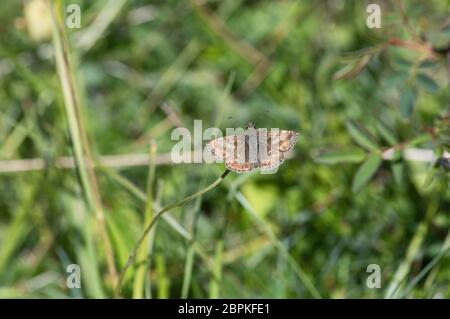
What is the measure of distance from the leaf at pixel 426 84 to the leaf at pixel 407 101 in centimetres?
2

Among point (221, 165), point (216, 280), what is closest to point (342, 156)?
point (216, 280)

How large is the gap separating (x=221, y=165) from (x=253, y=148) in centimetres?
70

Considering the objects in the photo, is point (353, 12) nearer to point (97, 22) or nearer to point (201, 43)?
→ point (201, 43)

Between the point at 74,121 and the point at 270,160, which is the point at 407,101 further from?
the point at 74,121

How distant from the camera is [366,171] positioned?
1.35 m

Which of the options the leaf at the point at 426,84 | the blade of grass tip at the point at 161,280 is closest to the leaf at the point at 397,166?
the leaf at the point at 426,84

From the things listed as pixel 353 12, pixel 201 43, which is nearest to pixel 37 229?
pixel 201 43

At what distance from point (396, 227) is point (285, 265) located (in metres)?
0.28

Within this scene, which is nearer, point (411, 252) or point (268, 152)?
point (268, 152)

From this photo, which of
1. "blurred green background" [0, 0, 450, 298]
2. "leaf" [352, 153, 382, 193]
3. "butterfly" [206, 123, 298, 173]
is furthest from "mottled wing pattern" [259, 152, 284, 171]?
"leaf" [352, 153, 382, 193]

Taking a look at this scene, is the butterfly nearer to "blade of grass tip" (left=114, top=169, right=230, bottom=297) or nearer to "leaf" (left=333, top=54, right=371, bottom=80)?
"blade of grass tip" (left=114, top=169, right=230, bottom=297)

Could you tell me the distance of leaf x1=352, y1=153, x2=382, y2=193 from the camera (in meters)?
1.35

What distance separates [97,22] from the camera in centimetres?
211

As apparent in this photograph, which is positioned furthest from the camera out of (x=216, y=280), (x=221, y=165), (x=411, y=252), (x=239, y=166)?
(x=221, y=165)
